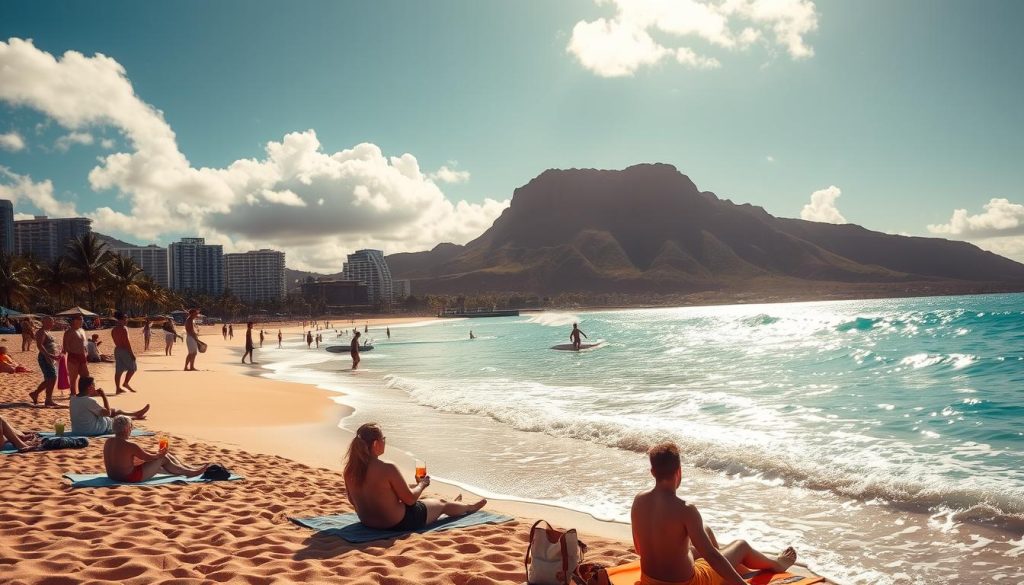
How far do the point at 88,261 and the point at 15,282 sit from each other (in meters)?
7.61

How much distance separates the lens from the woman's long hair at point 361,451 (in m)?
5.31

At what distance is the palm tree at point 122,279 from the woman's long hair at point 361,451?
68.9 m

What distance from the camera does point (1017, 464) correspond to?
320 inches

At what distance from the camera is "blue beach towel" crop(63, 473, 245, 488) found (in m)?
6.68

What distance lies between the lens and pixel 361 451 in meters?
5.40

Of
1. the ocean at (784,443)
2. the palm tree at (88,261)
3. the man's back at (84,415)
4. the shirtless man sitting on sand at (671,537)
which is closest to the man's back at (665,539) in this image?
the shirtless man sitting on sand at (671,537)

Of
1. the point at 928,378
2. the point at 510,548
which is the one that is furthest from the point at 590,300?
the point at 510,548

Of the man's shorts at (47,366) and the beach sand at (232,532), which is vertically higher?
the man's shorts at (47,366)

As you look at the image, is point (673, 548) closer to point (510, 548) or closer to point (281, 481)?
point (510, 548)

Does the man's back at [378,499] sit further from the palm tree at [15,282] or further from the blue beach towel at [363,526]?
Answer: the palm tree at [15,282]

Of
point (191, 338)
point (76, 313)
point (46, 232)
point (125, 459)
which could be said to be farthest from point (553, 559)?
point (46, 232)

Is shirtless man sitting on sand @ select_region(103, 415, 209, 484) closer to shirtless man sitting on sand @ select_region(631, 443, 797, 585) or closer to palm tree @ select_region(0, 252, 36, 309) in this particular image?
shirtless man sitting on sand @ select_region(631, 443, 797, 585)

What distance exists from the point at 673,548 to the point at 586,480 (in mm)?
4334

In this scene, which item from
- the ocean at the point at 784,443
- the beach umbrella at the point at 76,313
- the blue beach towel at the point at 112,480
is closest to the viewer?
the ocean at the point at 784,443
